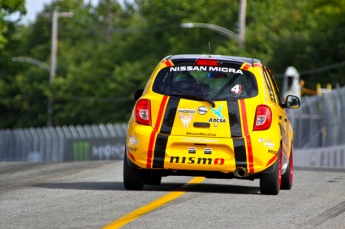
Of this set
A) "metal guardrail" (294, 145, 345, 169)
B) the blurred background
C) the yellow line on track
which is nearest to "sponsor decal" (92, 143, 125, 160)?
the blurred background

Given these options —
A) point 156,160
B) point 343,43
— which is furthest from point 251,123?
point 343,43

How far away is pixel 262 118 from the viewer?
12562mm

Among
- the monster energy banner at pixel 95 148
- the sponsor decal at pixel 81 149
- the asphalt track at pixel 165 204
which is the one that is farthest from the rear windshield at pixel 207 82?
the sponsor decal at pixel 81 149

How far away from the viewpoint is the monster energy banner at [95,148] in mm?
45812

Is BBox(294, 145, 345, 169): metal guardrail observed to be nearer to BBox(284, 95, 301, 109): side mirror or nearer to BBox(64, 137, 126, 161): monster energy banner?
BBox(64, 137, 126, 161): monster energy banner

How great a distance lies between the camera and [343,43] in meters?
59.8

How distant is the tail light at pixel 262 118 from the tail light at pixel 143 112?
1.20 m

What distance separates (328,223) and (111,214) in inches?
76.2

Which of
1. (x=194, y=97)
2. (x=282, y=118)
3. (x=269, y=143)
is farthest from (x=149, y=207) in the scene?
(x=282, y=118)

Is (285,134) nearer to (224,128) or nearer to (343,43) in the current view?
(224,128)

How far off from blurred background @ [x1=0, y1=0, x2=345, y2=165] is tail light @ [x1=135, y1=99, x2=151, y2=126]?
3752cm

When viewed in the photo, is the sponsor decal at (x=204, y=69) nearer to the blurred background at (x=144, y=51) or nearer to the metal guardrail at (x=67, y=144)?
the metal guardrail at (x=67, y=144)

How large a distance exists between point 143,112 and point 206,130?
0.76m

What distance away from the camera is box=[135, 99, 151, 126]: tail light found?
12.6 metres
